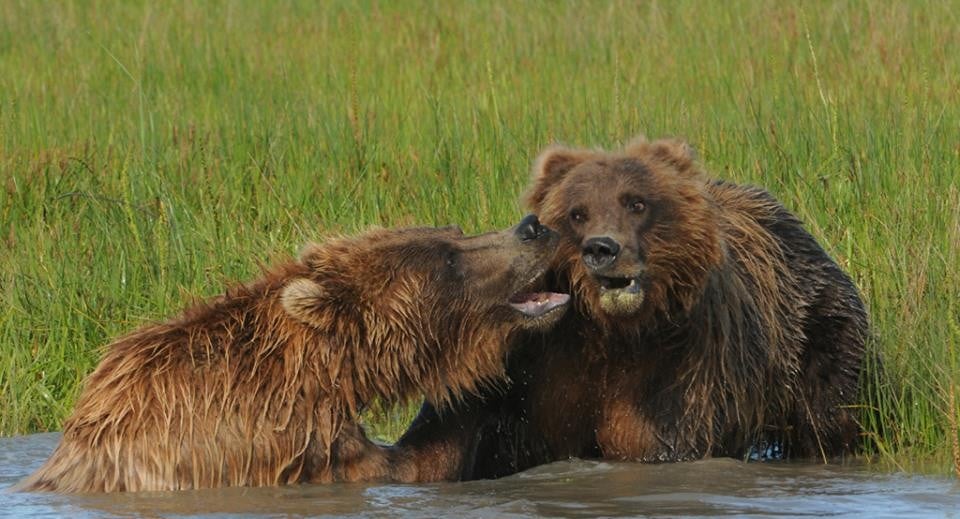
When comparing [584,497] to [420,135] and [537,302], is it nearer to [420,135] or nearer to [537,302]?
[537,302]

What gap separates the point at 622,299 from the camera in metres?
6.82

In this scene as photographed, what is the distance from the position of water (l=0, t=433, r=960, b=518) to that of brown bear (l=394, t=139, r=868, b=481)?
0.64 ft

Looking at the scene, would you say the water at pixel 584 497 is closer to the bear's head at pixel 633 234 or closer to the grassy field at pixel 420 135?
the grassy field at pixel 420 135

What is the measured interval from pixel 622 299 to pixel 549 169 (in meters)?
0.99

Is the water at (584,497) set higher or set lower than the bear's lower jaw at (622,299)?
lower

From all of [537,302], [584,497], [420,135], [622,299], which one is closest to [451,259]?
[537,302]

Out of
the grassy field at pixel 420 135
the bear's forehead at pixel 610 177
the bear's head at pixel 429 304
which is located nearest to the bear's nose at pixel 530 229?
the bear's head at pixel 429 304

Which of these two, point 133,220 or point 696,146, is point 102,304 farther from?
point 696,146

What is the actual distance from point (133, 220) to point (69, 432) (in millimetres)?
2694

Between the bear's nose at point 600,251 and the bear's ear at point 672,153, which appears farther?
the bear's ear at point 672,153

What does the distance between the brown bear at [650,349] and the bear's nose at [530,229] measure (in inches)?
6.4

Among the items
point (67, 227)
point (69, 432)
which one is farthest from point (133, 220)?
point (69, 432)

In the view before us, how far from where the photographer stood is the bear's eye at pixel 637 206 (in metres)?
7.11

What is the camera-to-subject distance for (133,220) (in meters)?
9.50
